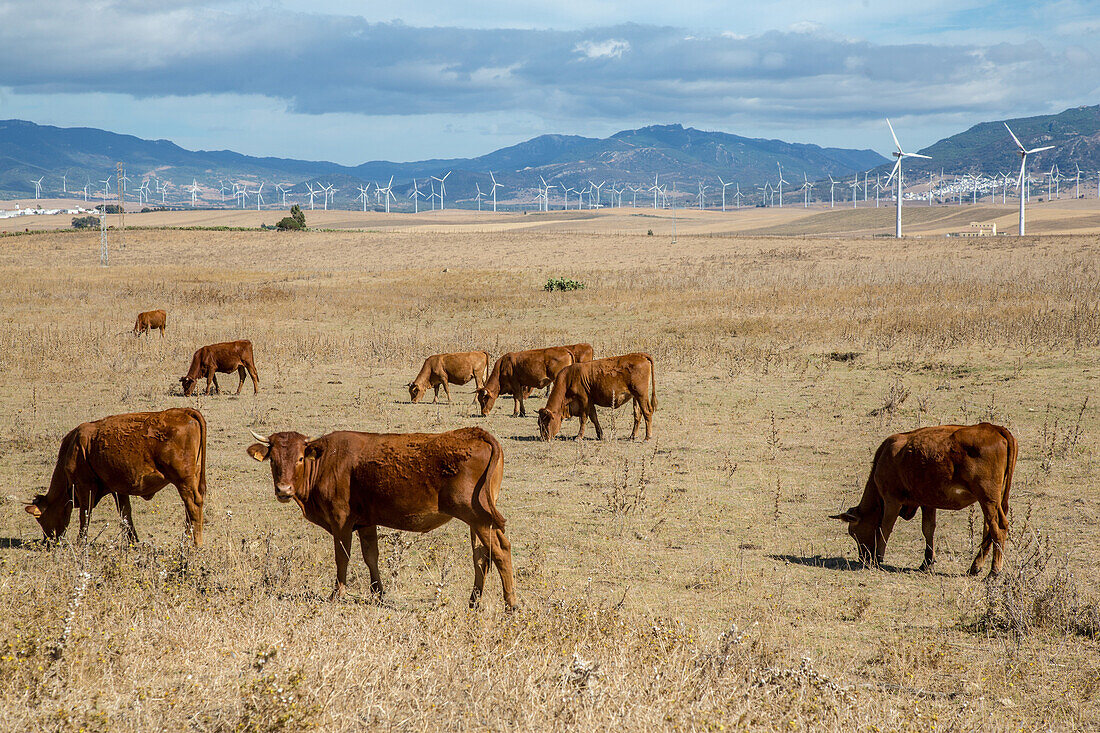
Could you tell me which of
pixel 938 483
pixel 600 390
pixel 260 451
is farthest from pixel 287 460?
pixel 600 390

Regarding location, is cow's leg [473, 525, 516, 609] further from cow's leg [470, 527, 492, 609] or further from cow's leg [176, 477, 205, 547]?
cow's leg [176, 477, 205, 547]

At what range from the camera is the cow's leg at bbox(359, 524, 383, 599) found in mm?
8539

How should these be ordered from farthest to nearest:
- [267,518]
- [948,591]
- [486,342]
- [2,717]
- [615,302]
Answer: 1. [615,302]
2. [486,342]
3. [267,518]
4. [948,591]
5. [2,717]

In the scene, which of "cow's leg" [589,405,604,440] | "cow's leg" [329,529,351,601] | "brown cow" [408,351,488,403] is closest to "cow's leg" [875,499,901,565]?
"cow's leg" [329,529,351,601]

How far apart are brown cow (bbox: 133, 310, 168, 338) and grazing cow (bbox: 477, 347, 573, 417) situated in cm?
1348

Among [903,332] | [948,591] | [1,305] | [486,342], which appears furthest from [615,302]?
[948,591]

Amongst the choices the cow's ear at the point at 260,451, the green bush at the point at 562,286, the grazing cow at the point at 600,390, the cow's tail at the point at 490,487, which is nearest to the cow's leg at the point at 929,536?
the cow's tail at the point at 490,487

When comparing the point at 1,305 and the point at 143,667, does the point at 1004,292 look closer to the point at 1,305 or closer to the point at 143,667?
the point at 143,667

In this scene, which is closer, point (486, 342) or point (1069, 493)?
point (1069, 493)

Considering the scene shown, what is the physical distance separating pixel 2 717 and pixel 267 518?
244 inches

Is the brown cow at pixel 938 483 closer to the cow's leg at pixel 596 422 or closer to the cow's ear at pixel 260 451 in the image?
the cow's ear at pixel 260 451

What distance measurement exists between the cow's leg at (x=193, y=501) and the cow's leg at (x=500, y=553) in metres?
3.72

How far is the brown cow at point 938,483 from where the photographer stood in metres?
9.43

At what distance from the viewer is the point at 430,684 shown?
6211mm
